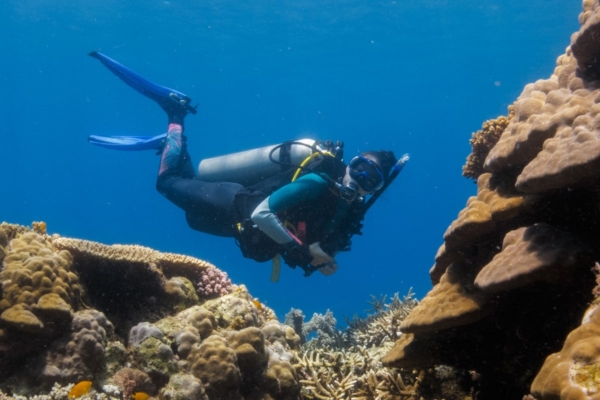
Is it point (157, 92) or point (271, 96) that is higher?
point (271, 96)

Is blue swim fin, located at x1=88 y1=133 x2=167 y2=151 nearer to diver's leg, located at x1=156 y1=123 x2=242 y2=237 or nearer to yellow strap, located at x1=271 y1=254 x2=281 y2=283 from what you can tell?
diver's leg, located at x1=156 y1=123 x2=242 y2=237

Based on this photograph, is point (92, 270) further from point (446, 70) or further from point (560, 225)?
point (446, 70)

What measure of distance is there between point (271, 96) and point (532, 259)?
111 m

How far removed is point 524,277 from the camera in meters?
2.62

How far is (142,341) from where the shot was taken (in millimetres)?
4121

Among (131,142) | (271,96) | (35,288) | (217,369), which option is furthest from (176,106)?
(271,96)

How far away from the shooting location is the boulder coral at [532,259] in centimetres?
257

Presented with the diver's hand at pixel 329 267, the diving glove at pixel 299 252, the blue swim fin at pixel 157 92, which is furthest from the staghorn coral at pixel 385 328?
the blue swim fin at pixel 157 92

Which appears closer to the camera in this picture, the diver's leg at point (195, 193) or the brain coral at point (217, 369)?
the brain coral at point (217, 369)

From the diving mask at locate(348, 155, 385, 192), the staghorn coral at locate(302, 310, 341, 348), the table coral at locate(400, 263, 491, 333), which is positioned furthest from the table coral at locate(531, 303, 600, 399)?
the staghorn coral at locate(302, 310, 341, 348)

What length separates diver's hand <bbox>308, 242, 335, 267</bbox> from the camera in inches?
276

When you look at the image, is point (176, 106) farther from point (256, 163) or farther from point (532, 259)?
point (532, 259)

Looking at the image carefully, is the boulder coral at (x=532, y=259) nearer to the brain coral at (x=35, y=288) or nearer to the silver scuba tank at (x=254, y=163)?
the brain coral at (x=35, y=288)

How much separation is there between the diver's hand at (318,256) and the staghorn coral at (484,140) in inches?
103
